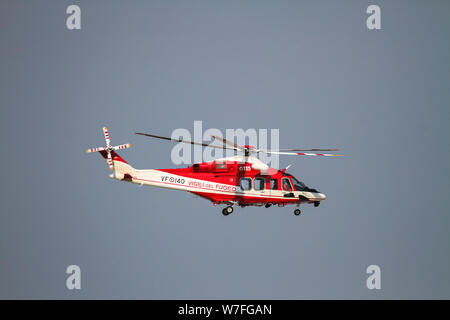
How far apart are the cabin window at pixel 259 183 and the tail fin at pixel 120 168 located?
821cm

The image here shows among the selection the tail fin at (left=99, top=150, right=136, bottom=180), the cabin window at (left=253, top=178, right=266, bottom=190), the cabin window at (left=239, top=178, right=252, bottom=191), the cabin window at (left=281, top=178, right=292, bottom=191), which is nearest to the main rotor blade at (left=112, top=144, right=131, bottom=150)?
the tail fin at (left=99, top=150, right=136, bottom=180)

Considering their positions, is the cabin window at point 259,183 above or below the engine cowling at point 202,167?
below

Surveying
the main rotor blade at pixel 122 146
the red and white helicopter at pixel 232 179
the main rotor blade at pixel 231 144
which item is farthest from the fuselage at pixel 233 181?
the main rotor blade at pixel 122 146

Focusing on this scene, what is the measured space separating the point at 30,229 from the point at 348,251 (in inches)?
2200

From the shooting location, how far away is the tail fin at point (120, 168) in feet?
129

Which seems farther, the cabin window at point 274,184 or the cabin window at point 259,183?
the cabin window at point 274,184

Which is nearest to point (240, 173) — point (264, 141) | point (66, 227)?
point (264, 141)

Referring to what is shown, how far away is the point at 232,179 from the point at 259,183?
193 centimetres

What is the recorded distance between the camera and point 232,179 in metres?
41.6

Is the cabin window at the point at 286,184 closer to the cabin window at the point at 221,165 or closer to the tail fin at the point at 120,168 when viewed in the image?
the cabin window at the point at 221,165
